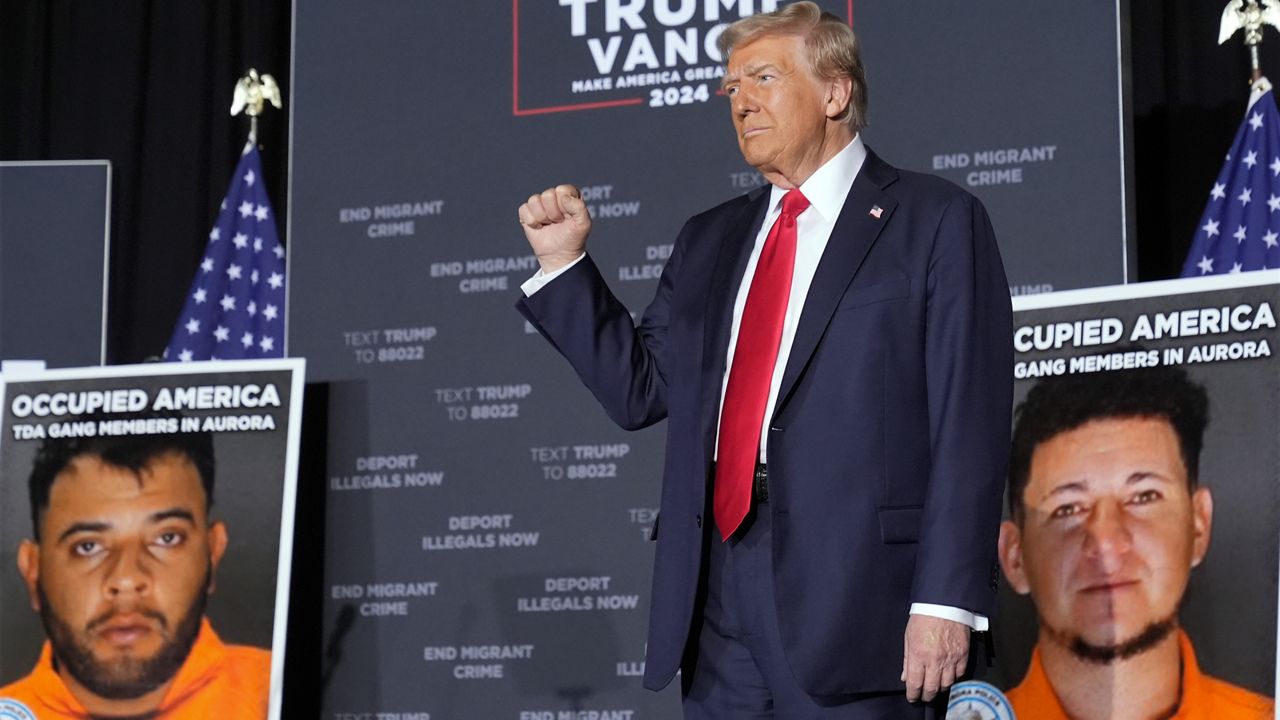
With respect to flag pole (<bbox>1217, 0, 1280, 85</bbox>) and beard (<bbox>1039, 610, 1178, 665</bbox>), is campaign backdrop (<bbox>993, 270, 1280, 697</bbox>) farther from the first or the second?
flag pole (<bbox>1217, 0, 1280, 85</bbox>)

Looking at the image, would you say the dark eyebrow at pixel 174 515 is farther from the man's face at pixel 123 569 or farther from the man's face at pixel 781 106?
the man's face at pixel 781 106

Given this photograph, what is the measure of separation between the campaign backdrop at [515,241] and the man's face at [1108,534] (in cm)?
66

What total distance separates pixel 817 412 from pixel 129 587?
301cm

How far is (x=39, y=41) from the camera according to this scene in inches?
229

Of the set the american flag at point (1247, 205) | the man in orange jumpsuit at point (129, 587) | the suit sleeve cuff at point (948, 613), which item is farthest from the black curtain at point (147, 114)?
the suit sleeve cuff at point (948, 613)

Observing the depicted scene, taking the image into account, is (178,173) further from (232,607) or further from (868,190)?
(868,190)

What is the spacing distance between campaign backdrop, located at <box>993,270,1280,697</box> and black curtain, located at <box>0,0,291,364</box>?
2.97 m

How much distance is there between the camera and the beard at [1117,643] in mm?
3414

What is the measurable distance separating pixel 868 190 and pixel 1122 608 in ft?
5.43

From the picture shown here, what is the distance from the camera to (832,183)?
224cm

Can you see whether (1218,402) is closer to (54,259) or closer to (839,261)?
(839,261)

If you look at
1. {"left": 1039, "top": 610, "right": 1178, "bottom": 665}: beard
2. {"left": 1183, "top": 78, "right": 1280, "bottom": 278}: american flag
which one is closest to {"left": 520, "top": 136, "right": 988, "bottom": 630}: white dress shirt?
{"left": 1039, "top": 610, "right": 1178, "bottom": 665}: beard

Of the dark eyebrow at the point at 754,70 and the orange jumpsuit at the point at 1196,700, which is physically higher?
the dark eyebrow at the point at 754,70

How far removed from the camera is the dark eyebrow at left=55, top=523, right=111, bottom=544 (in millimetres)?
4512
